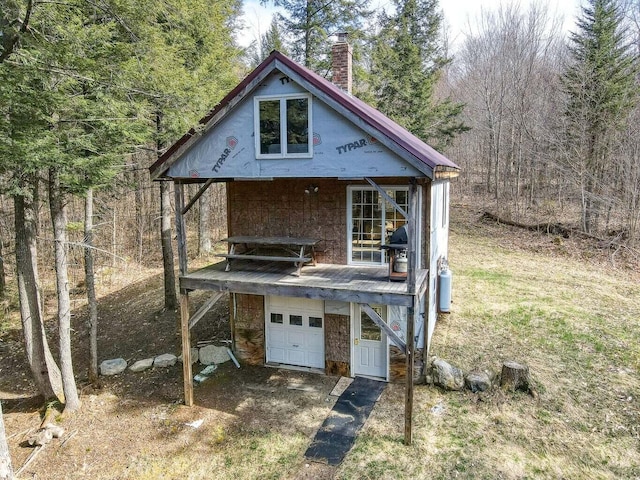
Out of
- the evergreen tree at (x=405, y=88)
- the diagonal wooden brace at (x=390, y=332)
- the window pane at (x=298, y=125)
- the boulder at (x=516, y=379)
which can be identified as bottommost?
the boulder at (x=516, y=379)

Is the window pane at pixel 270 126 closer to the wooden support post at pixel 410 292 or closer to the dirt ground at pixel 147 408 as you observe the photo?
the wooden support post at pixel 410 292

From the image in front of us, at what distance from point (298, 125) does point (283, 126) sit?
312mm

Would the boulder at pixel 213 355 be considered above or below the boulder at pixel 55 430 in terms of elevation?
above

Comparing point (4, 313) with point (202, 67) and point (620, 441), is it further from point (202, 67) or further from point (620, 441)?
point (620, 441)

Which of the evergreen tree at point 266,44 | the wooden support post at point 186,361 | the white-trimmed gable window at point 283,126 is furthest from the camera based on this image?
the evergreen tree at point 266,44

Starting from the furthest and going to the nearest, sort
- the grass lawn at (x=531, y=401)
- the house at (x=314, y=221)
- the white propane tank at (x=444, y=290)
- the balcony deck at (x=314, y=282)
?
the white propane tank at (x=444, y=290) < the balcony deck at (x=314, y=282) < the house at (x=314, y=221) < the grass lawn at (x=531, y=401)

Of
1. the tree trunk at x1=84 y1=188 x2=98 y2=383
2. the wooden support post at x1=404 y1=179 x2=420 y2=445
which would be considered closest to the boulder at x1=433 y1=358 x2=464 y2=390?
the wooden support post at x1=404 y1=179 x2=420 y2=445

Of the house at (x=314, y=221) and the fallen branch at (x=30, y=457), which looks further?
the house at (x=314, y=221)

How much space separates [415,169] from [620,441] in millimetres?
6247

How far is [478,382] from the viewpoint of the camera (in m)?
9.26

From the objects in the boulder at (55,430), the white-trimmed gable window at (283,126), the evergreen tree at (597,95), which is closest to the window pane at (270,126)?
the white-trimmed gable window at (283,126)

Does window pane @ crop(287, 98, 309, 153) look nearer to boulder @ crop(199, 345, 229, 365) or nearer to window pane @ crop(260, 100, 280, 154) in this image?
window pane @ crop(260, 100, 280, 154)

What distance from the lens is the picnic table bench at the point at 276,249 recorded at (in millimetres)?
9211

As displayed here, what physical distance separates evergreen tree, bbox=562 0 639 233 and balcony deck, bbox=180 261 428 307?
54.8ft
